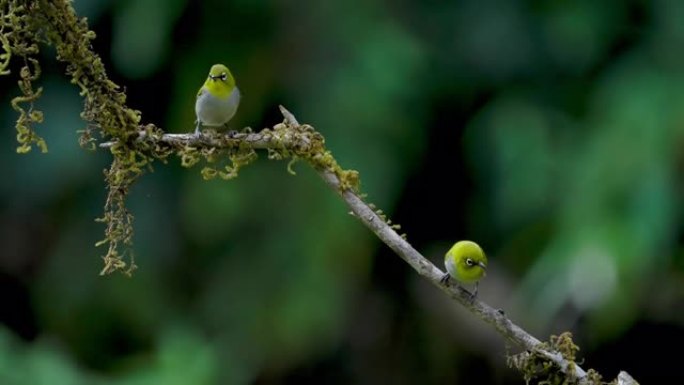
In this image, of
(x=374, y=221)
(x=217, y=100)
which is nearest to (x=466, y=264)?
(x=374, y=221)

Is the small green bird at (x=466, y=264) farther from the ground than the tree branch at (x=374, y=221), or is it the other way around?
the tree branch at (x=374, y=221)

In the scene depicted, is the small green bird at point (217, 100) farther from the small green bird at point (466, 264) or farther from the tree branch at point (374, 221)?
the small green bird at point (466, 264)

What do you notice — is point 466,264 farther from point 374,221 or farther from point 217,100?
point 217,100

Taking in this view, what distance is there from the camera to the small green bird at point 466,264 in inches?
53.7

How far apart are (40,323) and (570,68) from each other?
1929 millimetres

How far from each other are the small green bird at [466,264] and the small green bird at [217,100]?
314mm

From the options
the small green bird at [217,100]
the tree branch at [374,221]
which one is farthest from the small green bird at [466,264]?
the small green bird at [217,100]

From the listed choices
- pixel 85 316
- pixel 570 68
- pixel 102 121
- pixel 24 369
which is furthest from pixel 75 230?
pixel 102 121

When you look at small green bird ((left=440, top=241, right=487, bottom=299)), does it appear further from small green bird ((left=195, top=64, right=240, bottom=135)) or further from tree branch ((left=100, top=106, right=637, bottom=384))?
small green bird ((left=195, top=64, right=240, bottom=135))

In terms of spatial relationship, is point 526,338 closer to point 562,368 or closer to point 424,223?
point 562,368

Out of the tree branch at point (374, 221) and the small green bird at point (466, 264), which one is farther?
the small green bird at point (466, 264)

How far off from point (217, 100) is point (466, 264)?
0.36 metres

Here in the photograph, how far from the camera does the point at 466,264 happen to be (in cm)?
138

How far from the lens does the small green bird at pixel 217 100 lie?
1386 millimetres
